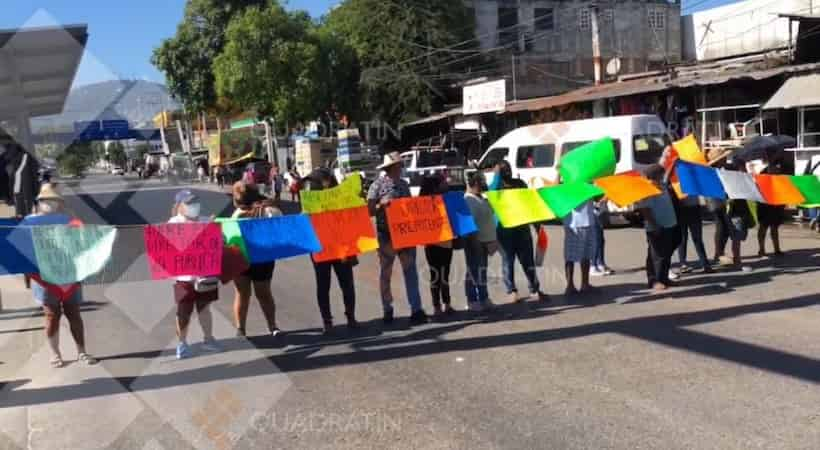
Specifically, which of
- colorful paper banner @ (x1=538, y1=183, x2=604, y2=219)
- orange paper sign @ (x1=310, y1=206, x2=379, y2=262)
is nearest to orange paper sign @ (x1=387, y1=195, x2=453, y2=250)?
orange paper sign @ (x1=310, y1=206, x2=379, y2=262)

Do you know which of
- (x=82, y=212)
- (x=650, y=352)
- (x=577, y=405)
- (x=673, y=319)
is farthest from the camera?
(x=82, y=212)

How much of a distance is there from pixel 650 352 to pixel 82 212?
23.3 meters

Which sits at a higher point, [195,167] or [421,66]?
[421,66]

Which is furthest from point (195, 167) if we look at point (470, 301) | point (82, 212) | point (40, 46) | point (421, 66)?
point (470, 301)

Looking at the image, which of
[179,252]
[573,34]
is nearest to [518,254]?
[179,252]

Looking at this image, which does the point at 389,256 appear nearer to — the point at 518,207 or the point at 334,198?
the point at 334,198

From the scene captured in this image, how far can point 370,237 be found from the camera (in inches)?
297

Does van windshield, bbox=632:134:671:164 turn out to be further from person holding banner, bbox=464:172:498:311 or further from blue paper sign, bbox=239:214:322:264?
blue paper sign, bbox=239:214:322:264

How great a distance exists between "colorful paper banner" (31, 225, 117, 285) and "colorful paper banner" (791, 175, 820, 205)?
890cm

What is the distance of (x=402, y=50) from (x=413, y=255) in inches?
1131

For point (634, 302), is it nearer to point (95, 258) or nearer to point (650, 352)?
point (650, 352)

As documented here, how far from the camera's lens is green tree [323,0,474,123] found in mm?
34625

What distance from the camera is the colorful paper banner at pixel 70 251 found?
6.37 m

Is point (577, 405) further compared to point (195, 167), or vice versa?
point (195, 167)
